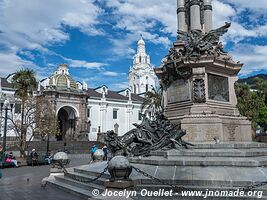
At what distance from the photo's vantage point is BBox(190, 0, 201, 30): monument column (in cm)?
1332

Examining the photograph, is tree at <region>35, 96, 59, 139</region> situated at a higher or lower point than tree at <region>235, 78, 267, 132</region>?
lower

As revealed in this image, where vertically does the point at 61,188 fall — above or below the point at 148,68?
below

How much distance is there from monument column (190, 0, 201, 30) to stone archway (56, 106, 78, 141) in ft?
147

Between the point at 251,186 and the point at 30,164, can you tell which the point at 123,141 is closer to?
the point at 251,186

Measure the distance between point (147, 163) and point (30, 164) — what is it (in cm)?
1763

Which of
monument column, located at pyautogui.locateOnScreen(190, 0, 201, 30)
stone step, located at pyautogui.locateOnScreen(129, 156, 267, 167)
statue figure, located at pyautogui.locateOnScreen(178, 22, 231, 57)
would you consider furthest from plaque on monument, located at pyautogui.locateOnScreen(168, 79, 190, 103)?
stone step, located at pyautogui.locateOnScreen(129, 156, 267, 167)

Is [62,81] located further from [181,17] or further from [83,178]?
[83,178]

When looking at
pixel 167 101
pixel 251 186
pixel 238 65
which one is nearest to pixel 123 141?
pixel 167 101

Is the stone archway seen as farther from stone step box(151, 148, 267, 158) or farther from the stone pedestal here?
stone step box(151, 148, 267, 158)

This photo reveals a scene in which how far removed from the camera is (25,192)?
959 centimetres

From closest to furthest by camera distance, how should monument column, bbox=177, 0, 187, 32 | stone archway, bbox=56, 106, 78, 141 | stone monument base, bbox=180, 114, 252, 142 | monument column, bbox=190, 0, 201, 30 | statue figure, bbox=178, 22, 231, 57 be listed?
stone monument base, bbox=180, 114, 252, 142
statue figure, bbox=178, 22, 231, 57
monument column, bbox=190, 0, 201, 30
monument column, bbox=177, 0, 187, 32
stone archway, bbox=56, 106, 78, 141

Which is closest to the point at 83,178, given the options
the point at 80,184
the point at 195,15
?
the point at 80,184

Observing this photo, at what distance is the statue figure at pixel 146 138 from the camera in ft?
33.6

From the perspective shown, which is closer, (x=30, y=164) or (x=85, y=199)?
(x=85, y=199)
